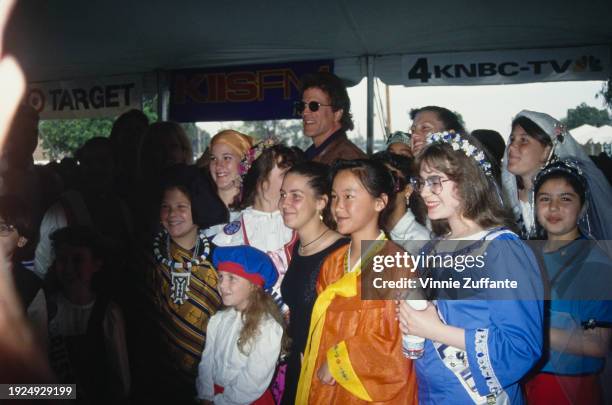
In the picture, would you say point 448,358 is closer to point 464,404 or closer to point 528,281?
point 464,404

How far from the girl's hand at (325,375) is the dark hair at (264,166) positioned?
0.77 meters

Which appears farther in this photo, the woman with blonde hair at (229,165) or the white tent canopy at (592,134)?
the white tent canopy at (592,134)

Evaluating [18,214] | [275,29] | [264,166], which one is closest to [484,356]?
[264,166]

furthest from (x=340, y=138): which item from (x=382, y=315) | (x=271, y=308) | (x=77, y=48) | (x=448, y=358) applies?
(x=77, y=48)

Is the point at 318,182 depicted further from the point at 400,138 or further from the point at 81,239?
A: the point at 400,138

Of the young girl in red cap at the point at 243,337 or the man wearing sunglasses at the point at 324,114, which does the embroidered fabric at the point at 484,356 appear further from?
the man wearing sunglasses at the point at 324,114

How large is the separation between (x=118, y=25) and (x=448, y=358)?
2.80 meters

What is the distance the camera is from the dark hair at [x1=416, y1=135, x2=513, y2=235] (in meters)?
1.33

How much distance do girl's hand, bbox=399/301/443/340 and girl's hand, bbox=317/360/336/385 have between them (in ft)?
1.06

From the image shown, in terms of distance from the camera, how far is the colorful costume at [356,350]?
1392 mm

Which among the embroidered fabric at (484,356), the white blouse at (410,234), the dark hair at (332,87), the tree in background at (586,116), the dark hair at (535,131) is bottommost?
the embroidered fabric at (484,356)

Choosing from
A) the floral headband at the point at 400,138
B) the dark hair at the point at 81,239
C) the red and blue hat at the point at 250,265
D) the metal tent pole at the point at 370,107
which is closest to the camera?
the red and blue hat at the point at 250,265

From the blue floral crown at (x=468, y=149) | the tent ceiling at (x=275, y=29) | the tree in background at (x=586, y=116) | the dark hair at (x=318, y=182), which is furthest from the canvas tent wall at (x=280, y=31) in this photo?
the blue floral crown at (x=468, y=149)

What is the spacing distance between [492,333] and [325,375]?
54cm
